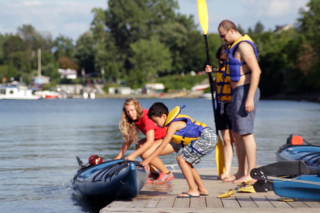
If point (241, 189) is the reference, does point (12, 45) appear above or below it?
above

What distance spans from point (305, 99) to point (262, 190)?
67.5m

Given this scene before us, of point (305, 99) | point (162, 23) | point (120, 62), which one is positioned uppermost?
point (162, 23)

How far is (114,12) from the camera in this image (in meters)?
91.6

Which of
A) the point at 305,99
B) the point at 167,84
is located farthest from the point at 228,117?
the point at 167,84

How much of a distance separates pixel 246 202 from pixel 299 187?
596 millimetres

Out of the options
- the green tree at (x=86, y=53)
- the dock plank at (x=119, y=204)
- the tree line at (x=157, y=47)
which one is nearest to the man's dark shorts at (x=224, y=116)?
the dock plank at (x=119, y=204)

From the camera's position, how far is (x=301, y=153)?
26.6ft

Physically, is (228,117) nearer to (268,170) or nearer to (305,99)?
(268,170)

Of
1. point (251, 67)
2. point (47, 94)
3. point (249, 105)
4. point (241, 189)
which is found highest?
point (251, 67)

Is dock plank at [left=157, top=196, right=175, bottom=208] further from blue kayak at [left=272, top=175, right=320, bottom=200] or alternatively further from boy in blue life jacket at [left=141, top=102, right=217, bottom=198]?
blue kayak at [left=272, top=175, right=320, bottom=200]

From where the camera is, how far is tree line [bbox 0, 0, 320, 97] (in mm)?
73188

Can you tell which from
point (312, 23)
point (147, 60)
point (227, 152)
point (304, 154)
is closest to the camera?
point (227, 152)

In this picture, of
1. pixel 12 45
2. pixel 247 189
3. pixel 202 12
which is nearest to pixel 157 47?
pixel 12 45

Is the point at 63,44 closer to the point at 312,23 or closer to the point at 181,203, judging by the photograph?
the point at 312,23
